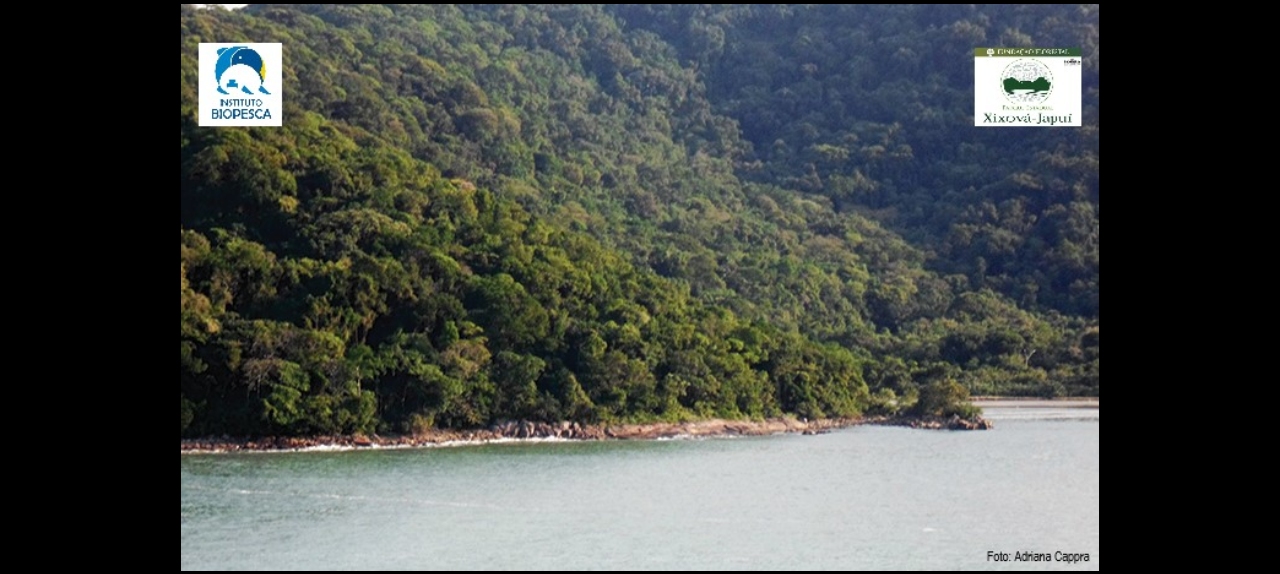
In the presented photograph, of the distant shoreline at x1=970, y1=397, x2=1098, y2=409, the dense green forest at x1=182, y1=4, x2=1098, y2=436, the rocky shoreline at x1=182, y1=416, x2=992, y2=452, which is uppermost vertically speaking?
the dense green forest at x1=182, y1=4, x2=1098, y2=436

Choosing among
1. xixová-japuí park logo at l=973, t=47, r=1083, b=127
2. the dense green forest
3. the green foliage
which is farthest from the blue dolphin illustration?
the green foliage

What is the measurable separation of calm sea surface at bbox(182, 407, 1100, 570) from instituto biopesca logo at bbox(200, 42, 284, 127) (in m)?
5.49

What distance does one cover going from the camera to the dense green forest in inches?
1528

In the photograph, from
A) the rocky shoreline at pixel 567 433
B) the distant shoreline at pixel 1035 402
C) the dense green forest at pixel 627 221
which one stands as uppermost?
the dense green forest at pixel 627 221

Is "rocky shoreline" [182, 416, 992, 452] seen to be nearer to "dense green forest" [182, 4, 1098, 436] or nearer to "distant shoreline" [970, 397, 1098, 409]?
"dense green forest" [182, 4, 1098, 436]

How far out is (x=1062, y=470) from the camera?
34625 millimetres

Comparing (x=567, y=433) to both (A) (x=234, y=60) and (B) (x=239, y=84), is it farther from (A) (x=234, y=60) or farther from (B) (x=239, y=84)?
(A) (x=234, y=60)

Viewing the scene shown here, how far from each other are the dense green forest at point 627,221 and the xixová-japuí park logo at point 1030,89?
1856cm

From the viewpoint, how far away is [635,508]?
26.4 meters

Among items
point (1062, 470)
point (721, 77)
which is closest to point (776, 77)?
point (721, 77)

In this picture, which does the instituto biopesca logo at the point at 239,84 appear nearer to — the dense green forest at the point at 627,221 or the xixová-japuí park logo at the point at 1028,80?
the xixová-japuí park logo at the point at 1028,80

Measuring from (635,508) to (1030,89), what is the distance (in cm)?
932

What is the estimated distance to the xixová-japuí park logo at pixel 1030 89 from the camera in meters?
20.8

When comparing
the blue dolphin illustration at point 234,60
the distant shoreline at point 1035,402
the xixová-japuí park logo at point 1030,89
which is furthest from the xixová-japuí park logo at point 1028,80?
the distant shoreline at point 1035,402
